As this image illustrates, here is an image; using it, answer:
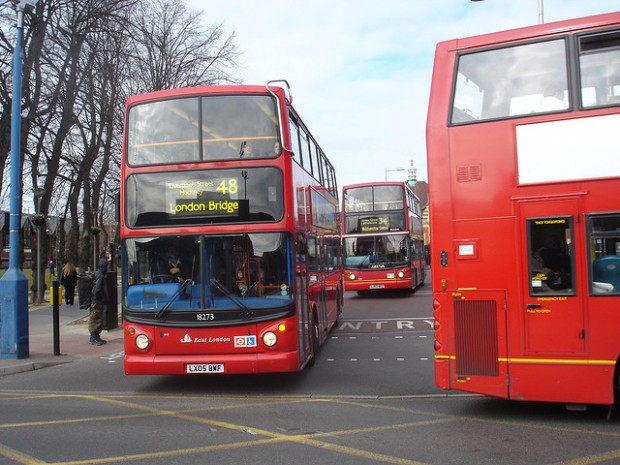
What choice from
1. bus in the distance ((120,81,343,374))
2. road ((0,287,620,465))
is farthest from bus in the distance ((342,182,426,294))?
bus in the distance ((120,81,343,374))

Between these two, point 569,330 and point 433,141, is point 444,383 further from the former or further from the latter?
point 433,141

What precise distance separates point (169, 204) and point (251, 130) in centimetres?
149

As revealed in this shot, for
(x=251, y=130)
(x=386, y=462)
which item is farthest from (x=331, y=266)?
(x=386, y=462)

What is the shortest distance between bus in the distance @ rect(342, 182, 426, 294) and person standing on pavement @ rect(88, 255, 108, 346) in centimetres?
1210

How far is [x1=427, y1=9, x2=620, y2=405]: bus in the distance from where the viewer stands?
20.9 feet

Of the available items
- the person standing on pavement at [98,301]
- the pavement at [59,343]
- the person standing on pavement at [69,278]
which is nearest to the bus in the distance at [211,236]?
the pavement at [59,343]

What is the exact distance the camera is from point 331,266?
45.9 ft

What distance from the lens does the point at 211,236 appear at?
27.7 feet

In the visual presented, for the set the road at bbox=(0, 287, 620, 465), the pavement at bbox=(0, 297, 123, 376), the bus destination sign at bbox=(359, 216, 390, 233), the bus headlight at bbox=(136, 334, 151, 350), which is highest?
the bus destination sign at bbox=(359, 216, 390, 233)

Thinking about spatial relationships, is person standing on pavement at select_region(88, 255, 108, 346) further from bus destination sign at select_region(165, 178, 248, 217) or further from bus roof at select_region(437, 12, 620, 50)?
bus roof at select_region(437, 12, 620, 50)

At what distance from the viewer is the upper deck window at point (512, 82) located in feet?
21.8

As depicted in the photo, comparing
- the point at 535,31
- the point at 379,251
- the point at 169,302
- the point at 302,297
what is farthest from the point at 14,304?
the point at 379,251

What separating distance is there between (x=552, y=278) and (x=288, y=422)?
10.5ft

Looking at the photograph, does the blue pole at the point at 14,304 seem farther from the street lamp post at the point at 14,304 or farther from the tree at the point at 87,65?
the tree at the point at 87,65
